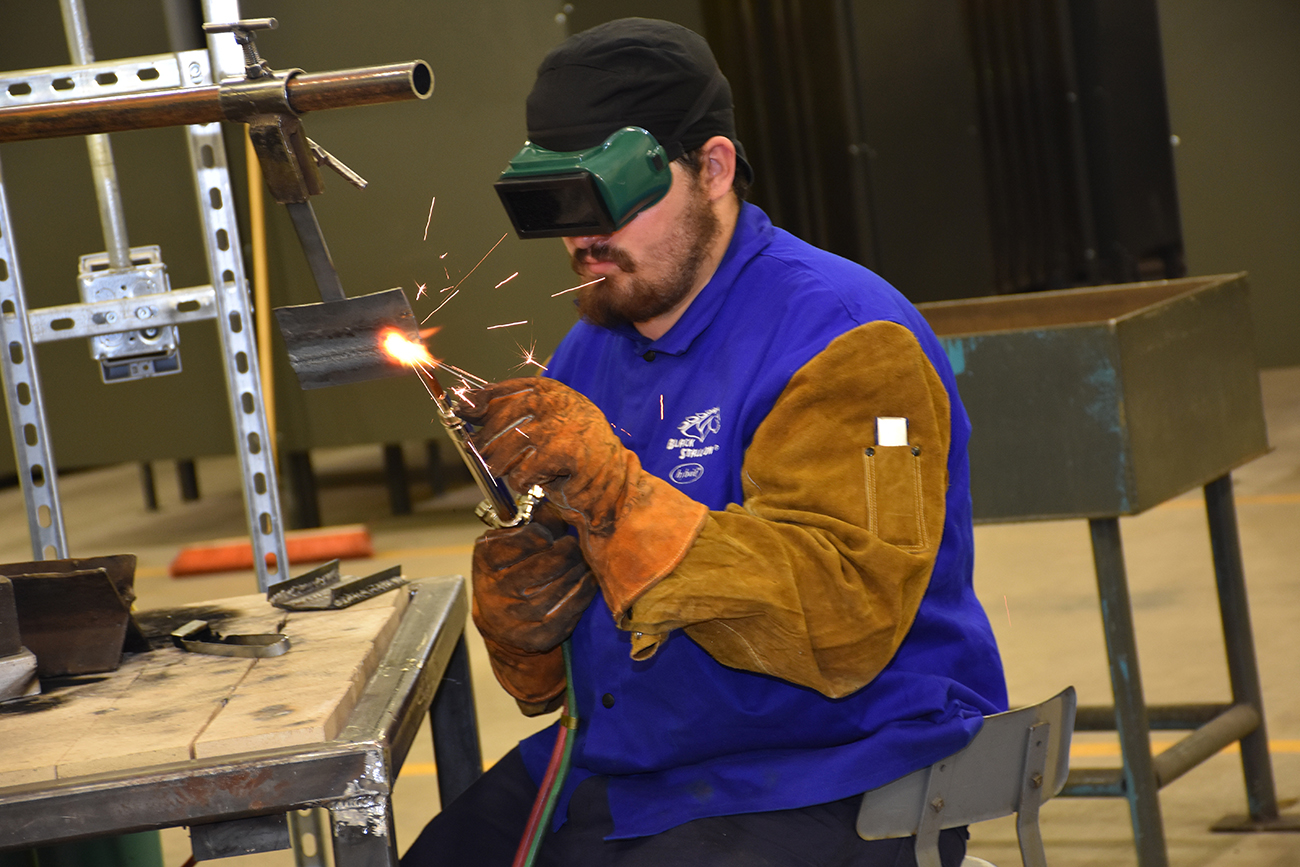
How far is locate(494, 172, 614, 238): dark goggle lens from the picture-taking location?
1.39m

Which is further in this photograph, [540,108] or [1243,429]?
[1243,429]

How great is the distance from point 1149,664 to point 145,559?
15.2 ft

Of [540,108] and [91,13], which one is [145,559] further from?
[540,108]

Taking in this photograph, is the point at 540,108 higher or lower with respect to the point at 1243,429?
higher

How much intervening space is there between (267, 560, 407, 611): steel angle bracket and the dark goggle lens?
0.54 metres

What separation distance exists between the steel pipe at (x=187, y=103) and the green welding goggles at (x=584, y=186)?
0.57ft

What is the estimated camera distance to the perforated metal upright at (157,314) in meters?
1.79

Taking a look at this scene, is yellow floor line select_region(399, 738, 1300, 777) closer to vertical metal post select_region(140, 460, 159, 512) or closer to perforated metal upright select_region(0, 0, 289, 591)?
perforated metal upright select_region(0, 0, 289, 591)

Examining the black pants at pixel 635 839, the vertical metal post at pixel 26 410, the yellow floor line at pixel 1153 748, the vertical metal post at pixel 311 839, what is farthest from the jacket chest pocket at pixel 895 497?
the yellow floor line at pixel 1153 748

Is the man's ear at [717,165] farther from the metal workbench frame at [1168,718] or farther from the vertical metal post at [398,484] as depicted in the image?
the vertical metal post at [398,484]

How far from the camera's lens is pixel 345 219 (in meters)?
5.67

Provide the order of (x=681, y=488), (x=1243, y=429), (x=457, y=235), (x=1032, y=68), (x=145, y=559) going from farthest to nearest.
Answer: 1. (x=1032, y=68)
2. (x=145, y=559)
3. (x=457, y=235)
4. (x=1243, y=429)
5. (x=681, y=488)

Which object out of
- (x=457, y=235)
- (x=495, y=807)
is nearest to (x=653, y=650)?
(x=495, y=807)

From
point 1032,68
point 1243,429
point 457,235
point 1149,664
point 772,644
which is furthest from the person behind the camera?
point 1032,68
